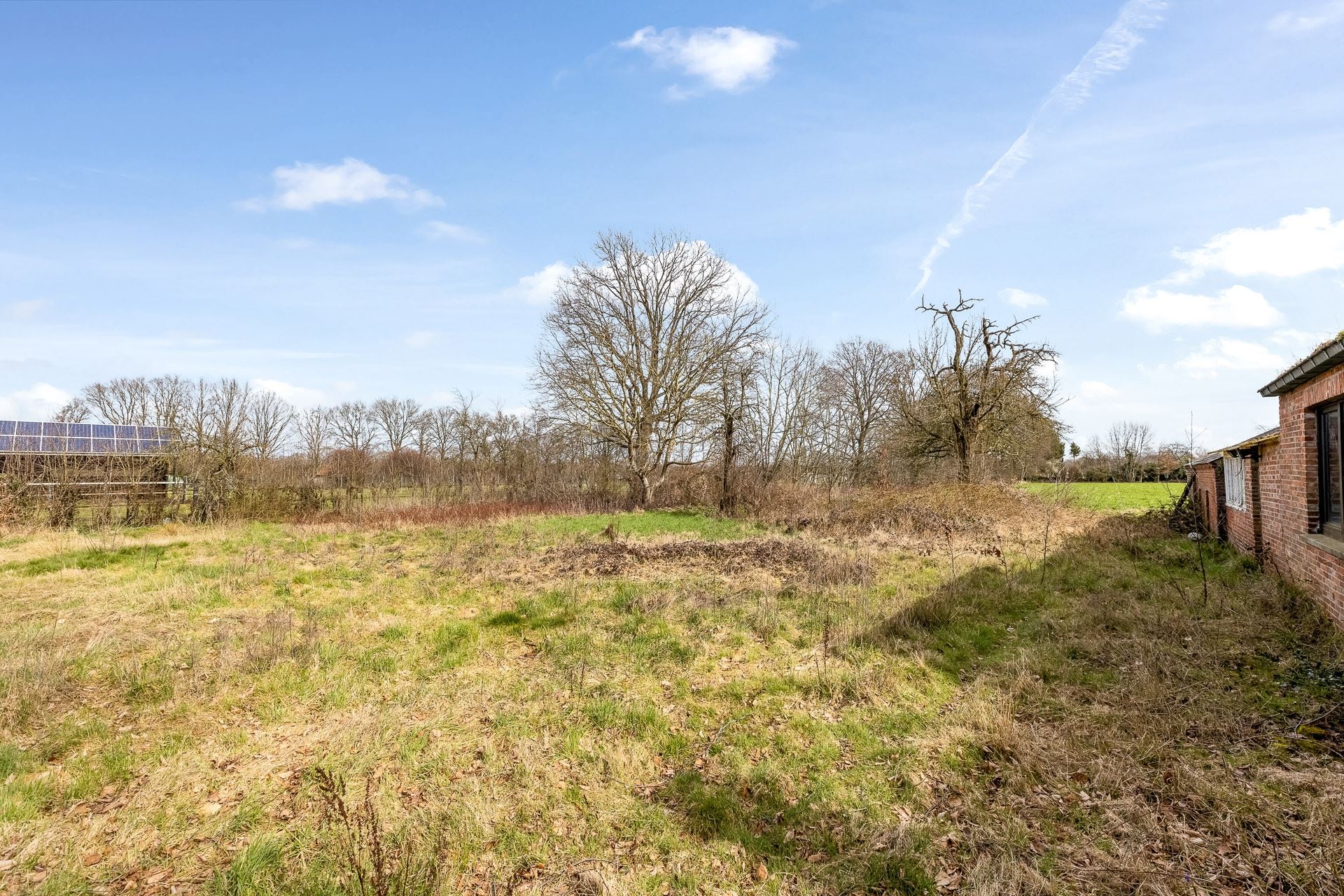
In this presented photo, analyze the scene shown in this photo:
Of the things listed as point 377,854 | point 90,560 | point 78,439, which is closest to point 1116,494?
point 377,854

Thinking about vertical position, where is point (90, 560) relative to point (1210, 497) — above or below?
below

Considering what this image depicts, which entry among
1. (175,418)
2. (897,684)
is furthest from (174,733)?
(175,418)

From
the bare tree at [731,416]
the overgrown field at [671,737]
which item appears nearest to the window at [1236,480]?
the overgrown field at [671,737]

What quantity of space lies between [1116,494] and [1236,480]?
19458 mm

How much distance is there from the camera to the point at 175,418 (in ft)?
68.8

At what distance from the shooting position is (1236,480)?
41.0 ft

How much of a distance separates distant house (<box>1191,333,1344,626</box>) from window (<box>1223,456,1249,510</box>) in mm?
113

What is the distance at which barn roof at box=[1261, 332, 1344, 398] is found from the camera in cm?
631

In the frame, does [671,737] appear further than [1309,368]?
No

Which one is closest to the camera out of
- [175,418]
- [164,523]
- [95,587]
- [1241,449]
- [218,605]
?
[218,605]

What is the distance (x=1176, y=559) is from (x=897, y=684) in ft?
31.3

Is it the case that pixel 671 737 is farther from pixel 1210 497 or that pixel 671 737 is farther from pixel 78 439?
pixel 78 439

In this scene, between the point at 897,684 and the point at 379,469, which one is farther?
the point at 379,469

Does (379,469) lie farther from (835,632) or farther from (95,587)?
(835,632)
